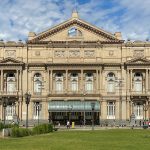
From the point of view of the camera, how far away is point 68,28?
106 metres

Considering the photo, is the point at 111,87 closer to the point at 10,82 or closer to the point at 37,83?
the point at 37,83

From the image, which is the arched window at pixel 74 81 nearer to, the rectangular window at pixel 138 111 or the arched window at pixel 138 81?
the arched window at pixel 138 81

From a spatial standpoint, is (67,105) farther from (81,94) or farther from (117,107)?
(117,107)

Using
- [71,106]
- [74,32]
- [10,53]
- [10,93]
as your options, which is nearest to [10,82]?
[10,93]

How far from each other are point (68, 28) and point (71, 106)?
1723 centimetres

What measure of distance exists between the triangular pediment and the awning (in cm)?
1396

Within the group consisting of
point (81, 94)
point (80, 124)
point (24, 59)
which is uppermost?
point (24, 59)

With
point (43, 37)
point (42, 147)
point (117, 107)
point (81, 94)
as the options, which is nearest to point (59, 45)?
point (43, 37)

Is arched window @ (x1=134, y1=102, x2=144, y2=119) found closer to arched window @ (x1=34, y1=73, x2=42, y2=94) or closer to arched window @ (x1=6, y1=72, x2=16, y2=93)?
arched window @ (x1=34, y1=73, x2=42, y2=94)

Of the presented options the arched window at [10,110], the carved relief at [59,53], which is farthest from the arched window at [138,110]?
the arched window at [10,110]

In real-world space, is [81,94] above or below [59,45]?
below

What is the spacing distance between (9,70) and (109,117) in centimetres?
2384

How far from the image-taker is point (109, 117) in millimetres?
104688

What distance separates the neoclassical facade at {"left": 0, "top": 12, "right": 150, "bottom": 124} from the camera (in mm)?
103688
